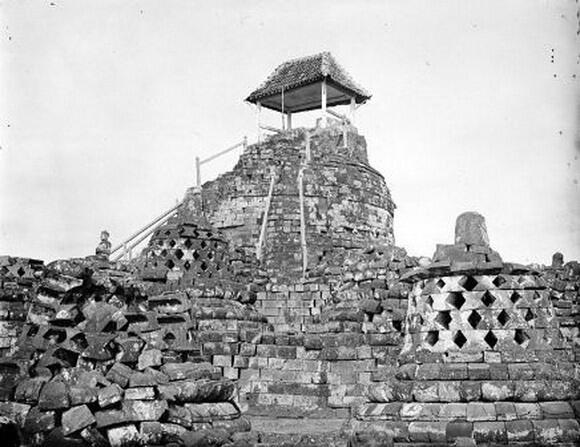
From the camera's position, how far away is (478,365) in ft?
26.1

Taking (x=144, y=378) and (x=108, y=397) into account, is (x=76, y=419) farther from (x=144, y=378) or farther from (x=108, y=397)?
(x=144, y=378)

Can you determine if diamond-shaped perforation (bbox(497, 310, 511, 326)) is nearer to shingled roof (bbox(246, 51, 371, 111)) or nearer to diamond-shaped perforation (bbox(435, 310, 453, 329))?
diamond-shaped perforation (bbox(435, 310, 453, 329))

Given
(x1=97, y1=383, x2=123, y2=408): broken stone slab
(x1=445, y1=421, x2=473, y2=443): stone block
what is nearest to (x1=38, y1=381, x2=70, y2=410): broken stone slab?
(x1=97, y1=383, x2=123, y2=408): broken stone slab

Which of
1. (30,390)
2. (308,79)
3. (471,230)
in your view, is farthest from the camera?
(308,79)

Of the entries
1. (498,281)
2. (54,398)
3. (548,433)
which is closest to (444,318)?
(498,281)

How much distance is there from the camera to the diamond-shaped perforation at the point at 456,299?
27.5 ft

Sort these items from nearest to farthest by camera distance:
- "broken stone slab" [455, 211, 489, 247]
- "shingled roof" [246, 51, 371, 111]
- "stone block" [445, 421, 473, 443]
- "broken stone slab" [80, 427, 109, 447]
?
"broken stone slab" [80, 427, 109, 447], "stone block" [445, 421, 473, 443], "broken stone slab" [455, 211, 489, 247], "shingled roof" [246, 51, 371, 111]

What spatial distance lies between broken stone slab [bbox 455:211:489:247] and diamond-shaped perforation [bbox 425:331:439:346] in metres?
1.25

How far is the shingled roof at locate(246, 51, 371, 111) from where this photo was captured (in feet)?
101

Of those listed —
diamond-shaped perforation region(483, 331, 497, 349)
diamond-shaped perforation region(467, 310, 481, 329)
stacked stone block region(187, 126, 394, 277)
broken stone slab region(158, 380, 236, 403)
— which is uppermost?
stacked stone block region(187, 126, 394, 277)

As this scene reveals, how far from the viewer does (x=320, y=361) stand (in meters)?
12.7

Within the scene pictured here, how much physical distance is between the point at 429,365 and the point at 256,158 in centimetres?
1976

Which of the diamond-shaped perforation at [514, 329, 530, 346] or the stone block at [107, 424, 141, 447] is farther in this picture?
the diamond-shaped perforation at [514, 329, 530, 346]

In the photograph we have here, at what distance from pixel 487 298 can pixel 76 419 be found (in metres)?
A: 4.88
